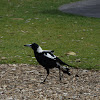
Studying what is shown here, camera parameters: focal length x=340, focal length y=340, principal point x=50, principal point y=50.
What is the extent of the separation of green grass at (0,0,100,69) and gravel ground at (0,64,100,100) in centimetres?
77

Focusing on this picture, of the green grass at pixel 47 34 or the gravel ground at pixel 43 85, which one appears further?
the green grass at pixel 47 34

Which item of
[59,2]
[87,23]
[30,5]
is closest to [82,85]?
[87,23]

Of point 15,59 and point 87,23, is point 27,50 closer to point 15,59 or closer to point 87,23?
point 15,59

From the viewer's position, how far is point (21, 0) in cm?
2141

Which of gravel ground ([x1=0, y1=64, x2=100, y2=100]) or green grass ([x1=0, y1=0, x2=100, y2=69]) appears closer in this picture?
gravel ground ([x1=0, y1=64, x2=100, y2=100])

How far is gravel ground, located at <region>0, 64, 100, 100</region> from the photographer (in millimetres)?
5973

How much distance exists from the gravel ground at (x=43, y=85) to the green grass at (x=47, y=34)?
2.51 ft

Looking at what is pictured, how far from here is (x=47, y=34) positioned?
41.8 ft

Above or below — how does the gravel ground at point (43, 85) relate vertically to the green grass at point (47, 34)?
above

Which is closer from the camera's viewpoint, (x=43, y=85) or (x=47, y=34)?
(x=43, y=85)

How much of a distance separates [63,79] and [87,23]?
312 inches

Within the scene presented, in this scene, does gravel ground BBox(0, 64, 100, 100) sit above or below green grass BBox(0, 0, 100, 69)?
above

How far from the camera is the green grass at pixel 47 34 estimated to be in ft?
30.6

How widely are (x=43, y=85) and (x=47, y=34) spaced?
20.6ft
